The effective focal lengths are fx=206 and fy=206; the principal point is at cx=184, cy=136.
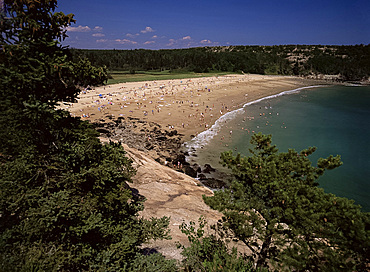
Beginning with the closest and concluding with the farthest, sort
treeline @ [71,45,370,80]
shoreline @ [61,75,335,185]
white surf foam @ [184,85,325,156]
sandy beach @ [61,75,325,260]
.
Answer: sandy beach @ [61,75,325,260], shoreline @ [61,75,335,185], white surf foam @ [184,85,325,156], treeline @ [71,45,370,80]

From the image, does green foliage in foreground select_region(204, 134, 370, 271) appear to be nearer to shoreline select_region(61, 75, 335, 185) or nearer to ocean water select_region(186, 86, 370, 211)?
shoreline select_region(61, 75, 335, 185)

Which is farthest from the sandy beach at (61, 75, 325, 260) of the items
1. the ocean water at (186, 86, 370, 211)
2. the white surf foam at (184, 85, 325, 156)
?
the ocean water at (186, 86, 370, 211)

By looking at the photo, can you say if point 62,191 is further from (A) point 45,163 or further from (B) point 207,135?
(B) point 207,135

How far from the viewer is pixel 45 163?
532 centimetres

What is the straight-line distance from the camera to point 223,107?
4356cm

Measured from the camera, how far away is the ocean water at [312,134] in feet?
71.4

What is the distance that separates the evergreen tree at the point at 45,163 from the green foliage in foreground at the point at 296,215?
4467 millimetres

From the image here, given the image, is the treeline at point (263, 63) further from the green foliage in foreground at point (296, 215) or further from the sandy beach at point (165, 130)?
the green foliage in foreground at point (296, 215)

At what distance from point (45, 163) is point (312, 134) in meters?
37.4

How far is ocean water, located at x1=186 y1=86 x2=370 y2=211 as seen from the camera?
71.4ft

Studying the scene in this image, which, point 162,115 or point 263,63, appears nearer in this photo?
point 162,115

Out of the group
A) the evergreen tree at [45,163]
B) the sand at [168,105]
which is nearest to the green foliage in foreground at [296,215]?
the evergreen tree at [45,163]

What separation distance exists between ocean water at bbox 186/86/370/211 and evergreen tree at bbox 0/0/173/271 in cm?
1692

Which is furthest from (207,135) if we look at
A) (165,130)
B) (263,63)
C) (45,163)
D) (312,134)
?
(263,63)
